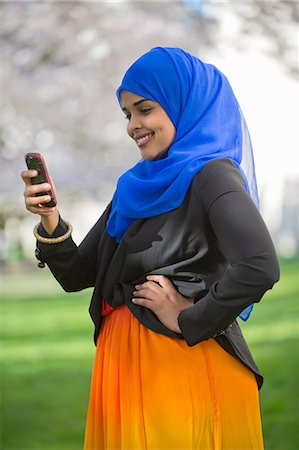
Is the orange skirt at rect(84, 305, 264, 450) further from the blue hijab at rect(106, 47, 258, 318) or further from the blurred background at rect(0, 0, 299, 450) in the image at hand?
the blurred background at rect(0, 0, 299, 450)

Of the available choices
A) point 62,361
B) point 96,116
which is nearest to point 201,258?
point 62,361

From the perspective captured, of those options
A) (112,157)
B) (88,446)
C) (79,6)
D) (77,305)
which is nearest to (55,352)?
(77,305)

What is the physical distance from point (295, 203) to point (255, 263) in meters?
7.41

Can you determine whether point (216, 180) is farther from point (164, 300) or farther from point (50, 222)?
point (50, 222)

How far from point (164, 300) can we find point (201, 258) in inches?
5.2

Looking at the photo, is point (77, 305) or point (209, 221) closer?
point (209, 221)

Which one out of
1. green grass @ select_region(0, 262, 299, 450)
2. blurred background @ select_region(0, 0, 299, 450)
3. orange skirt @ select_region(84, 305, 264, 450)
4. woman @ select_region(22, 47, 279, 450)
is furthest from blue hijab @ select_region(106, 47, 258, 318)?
blurred background @ select_region(0, 0, 299, 450)

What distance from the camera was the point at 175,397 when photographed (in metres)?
1.89

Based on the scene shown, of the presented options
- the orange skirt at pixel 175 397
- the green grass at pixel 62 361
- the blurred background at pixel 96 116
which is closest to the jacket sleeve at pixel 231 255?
the orange skirt at pixel 175 397

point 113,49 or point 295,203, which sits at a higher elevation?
point 113,49

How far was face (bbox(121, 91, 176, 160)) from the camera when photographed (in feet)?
6.25

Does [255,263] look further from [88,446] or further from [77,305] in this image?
[77,305]

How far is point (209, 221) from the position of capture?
184 centimetres

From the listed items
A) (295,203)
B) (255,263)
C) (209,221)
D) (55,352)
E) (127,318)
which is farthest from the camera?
(295,203)
